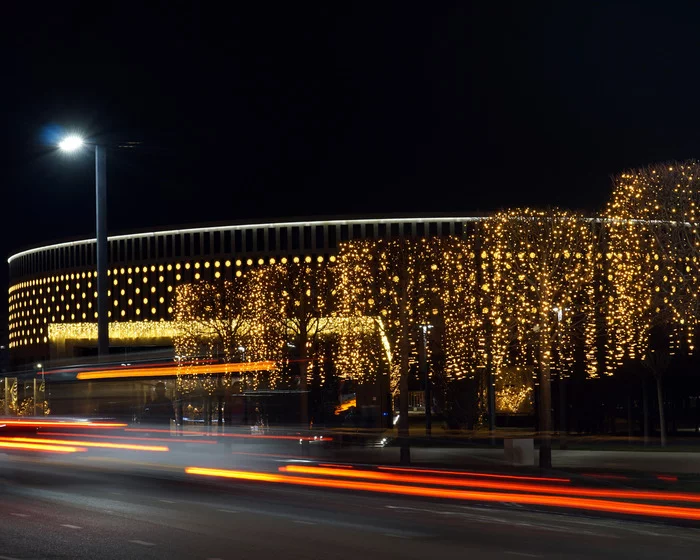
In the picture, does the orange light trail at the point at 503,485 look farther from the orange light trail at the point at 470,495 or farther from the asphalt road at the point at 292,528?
the asphalt road at the point at 292,528

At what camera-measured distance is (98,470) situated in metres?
30.7

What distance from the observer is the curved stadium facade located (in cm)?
12738

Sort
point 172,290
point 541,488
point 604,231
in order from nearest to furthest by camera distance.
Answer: point 541,488 → point 604,231 → point 172,290

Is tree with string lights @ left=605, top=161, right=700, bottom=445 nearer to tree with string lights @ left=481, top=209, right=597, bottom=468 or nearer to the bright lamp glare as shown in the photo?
tree with string lights @ left=481, top=209, right=597, bottom=468

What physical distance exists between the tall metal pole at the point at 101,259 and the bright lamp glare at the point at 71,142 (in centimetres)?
43

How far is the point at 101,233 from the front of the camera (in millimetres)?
25203

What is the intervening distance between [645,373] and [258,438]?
926 inches

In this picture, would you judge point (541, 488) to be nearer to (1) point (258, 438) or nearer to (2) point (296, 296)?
(1) point (258, 438)

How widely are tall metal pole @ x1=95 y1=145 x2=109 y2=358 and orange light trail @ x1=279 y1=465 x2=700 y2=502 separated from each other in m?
6.22

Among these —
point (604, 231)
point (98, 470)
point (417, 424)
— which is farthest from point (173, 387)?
point (417, 424)

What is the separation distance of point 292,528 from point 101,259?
10.4 metres

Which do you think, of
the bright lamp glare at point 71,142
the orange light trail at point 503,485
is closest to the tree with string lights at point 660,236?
the orange light trail at point 503,485

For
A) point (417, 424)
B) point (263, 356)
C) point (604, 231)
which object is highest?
point (604, 231)

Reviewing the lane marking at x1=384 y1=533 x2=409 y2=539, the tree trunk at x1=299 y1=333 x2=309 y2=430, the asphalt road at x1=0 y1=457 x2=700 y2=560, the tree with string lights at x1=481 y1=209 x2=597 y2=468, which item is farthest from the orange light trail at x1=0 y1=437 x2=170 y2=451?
the lane marking at x1=384 y1=533 x2=409 y2=539
